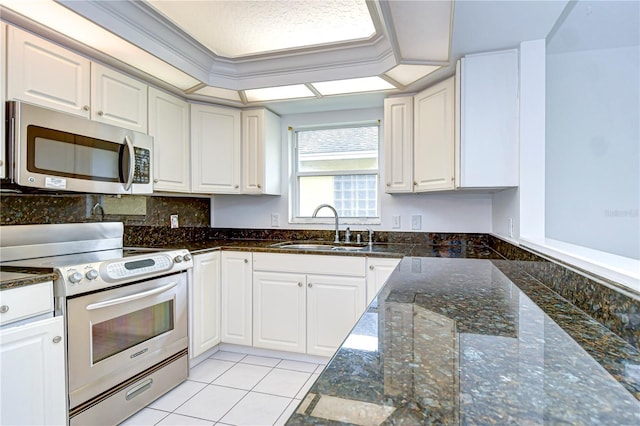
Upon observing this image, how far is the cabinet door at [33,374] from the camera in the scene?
1339 millimetres

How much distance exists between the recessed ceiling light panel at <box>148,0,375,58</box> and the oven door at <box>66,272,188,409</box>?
156 cm

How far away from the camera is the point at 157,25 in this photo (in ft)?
6.56


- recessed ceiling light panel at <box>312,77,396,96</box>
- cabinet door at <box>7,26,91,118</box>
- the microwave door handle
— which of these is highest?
recessed ceiling light panel at <box>312,77,396,96</box>

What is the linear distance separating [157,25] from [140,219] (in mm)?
1409

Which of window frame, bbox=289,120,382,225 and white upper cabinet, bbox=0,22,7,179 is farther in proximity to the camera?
window frame, bbox=289,120,382,225

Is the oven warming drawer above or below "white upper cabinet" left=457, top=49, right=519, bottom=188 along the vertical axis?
below

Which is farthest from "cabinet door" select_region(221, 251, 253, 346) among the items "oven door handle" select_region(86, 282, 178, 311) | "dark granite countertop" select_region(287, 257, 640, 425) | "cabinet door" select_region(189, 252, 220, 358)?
"dark granite countertop" select_region(287, 257, 640, 425)

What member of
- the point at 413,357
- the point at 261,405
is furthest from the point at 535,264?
the point at 261,405

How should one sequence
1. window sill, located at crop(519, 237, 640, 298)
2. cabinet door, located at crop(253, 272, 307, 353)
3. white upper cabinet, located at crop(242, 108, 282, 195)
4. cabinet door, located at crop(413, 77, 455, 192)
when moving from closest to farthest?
window sill, located at crop(519, 237, 640, 298) < cabinet door, located at crop(413, 77, 455, 192) < cabinet door, located at crop(253, 272, 307, 353) < white upper cabinet, located at crop(242, 108, 282, 195)

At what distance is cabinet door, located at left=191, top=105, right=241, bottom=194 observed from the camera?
2.84 m

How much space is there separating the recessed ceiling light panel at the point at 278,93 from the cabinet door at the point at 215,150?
310 millimetres

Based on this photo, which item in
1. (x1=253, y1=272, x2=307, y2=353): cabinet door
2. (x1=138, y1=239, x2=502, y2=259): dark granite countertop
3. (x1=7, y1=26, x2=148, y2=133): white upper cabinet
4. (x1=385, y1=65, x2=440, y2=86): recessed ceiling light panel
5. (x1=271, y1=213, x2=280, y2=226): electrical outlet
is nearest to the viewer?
(x1=7, y1=26, x2=148, y2=133): white upper cabinet

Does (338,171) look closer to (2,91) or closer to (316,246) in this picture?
(316,246)

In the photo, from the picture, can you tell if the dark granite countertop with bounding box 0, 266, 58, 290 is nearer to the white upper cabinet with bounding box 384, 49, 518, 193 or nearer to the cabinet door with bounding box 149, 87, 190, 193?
the cabinet door with bounding box 149, 87, 190, 193
